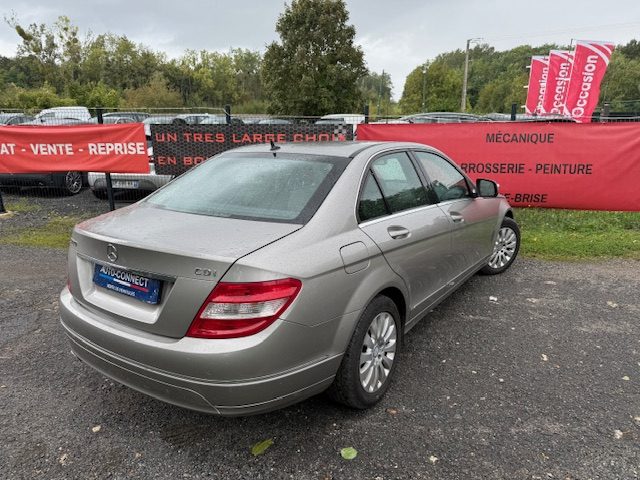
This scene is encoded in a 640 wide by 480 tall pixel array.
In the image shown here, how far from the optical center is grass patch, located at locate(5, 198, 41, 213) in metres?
9.02

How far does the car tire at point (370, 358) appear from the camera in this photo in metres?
2.63

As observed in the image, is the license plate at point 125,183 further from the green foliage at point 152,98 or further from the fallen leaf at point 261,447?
the green foliage at point 152,98

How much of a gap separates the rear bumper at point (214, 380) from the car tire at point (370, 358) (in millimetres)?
127

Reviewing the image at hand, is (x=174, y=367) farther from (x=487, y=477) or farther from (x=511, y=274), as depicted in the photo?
(x=511, y=274)

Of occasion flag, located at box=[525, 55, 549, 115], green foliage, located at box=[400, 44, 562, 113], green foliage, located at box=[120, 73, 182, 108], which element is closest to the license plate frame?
occasion flag, located at box=[525, 55, 549, 115]

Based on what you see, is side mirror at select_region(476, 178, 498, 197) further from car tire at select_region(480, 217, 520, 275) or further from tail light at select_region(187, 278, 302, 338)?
tail light at select_region(187, 278, 302, 338)

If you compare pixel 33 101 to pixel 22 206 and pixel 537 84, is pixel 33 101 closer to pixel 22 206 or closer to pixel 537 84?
pixel 22 206

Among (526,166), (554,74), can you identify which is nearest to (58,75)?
(554,74)

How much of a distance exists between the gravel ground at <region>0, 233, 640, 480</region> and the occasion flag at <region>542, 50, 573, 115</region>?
13210mm

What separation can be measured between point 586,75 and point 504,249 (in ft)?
39.7

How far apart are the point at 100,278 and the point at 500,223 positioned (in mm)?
3902

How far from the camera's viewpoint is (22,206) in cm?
930

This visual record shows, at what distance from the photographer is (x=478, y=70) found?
10669 cm

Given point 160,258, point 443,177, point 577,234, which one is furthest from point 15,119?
point 577,234
